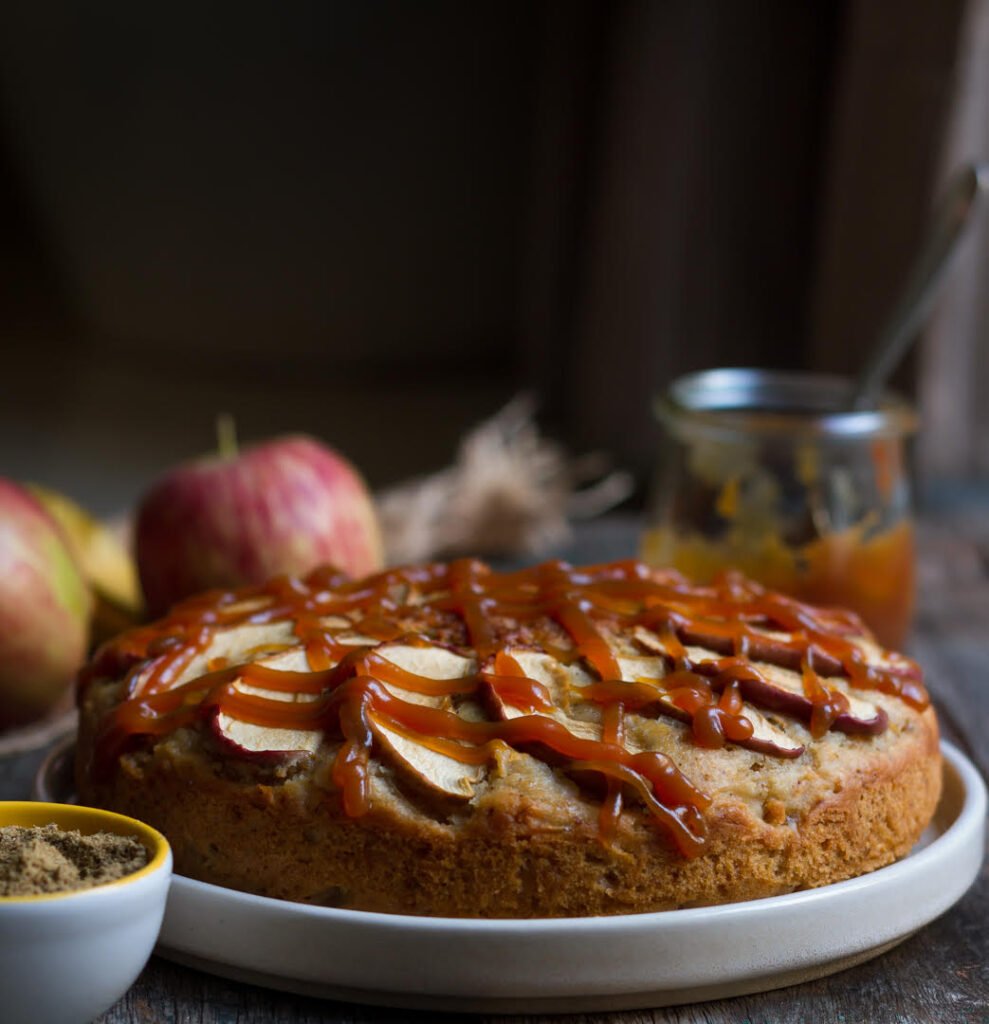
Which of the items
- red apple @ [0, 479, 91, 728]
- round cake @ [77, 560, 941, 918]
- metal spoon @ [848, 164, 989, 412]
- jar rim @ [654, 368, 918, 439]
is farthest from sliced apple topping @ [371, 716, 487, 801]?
metal spoon @ [848, 164, 989, 412]

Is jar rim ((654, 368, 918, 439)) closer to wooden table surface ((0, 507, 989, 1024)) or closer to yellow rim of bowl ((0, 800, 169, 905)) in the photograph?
wooden table surface ((0, 507, 989, 1024))

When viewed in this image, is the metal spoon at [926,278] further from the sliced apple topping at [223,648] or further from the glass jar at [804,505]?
the sliced apple topping at [223,648]

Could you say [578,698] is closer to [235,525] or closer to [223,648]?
[223,648]

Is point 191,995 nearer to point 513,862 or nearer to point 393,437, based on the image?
point 513,862

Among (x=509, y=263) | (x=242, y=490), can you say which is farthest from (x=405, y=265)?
(x=242, y=490)

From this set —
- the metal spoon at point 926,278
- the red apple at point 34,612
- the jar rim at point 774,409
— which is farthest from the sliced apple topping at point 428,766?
the metal spoon at point 926,278

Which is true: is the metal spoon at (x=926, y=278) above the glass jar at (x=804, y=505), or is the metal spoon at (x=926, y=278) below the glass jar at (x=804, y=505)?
above
